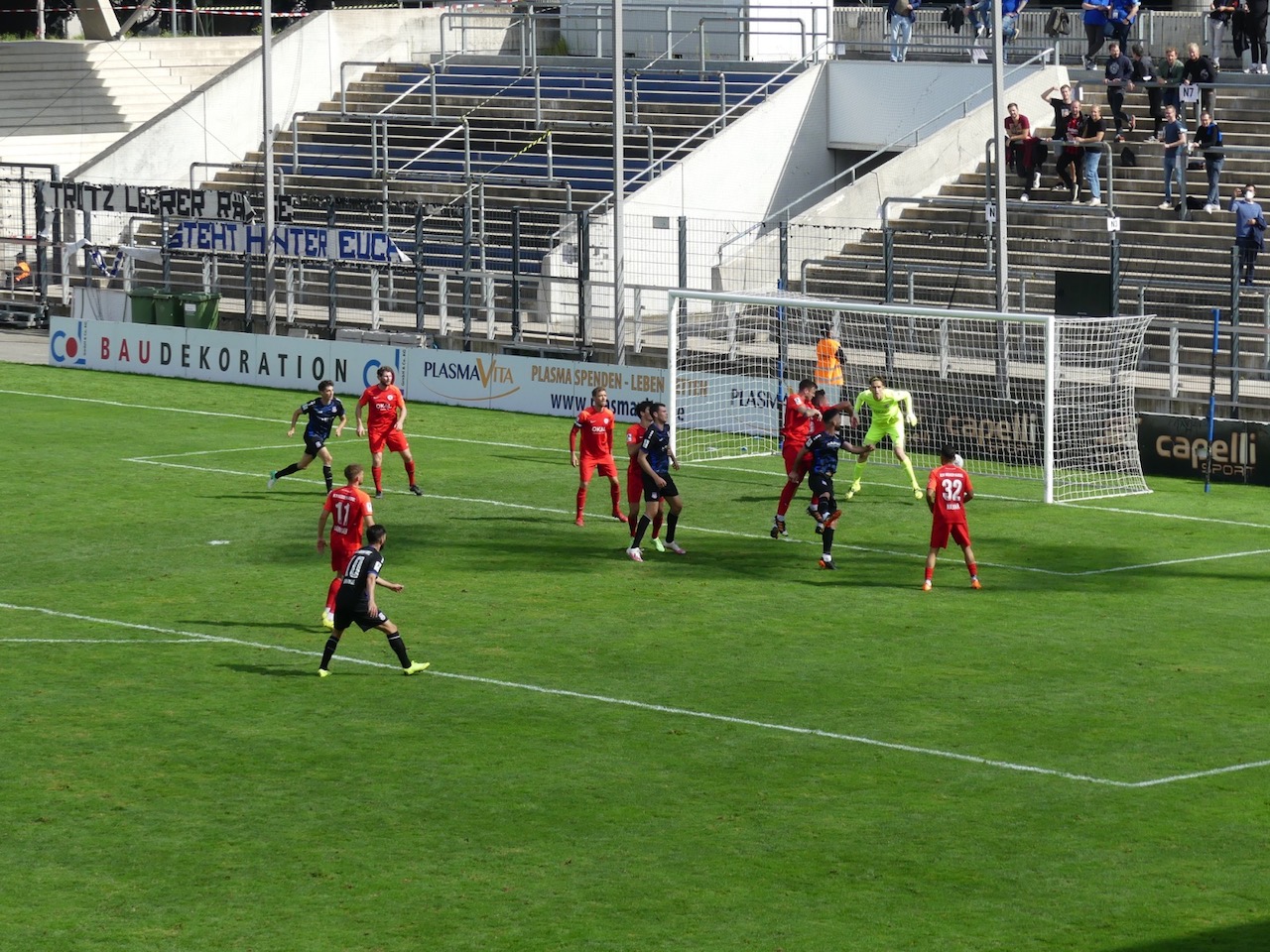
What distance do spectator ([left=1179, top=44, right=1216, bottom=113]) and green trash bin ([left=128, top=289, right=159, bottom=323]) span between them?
2178cm

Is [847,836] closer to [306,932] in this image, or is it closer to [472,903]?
[472,903]

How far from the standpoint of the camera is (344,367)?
3912cm

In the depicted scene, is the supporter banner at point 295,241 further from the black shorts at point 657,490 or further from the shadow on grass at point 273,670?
the shadow on grass at point 273,670

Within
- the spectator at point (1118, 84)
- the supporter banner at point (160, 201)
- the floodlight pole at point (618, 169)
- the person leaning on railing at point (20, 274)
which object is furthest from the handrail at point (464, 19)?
the floodlight pole at point (618, 169)

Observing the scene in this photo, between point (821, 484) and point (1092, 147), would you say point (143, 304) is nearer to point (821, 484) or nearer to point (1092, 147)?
point (1092, 147)

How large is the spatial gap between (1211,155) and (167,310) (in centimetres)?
2154

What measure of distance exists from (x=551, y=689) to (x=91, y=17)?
46515mm

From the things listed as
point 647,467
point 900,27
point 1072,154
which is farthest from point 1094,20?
point 647,467

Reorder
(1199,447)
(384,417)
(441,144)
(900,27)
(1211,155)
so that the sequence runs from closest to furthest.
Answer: (384,417)
(1199,447)
(1211,155)
(900,27)
(441,144)

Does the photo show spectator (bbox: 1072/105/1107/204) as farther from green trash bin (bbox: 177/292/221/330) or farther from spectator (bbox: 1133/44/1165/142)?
green trash bin (bbox: 177/292/221/330)

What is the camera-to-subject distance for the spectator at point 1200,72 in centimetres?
4100

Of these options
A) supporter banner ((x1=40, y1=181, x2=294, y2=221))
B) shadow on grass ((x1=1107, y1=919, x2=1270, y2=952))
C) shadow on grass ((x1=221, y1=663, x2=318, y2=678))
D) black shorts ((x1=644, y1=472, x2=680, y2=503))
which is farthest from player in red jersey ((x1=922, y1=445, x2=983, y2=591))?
supporter banner ((x1=40, y1=181, x2=294, y2=221))

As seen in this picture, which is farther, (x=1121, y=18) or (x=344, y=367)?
(x=1121, y=18)

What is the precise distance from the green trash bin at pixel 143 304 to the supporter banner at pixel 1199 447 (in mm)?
22415
